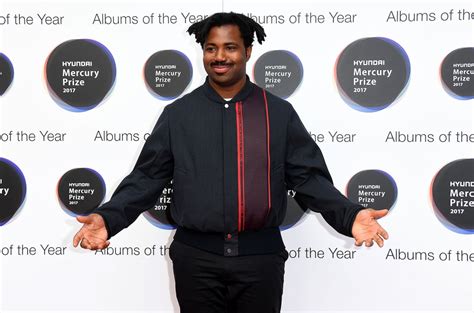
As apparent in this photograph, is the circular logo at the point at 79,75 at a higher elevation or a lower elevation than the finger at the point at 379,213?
higher

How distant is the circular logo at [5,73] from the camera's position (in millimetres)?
1685

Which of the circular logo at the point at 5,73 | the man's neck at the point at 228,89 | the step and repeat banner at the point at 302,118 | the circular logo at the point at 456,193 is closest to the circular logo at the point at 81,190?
the step and repeat banner at the point at 302,118

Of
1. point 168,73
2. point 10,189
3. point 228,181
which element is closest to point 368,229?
point 228,181

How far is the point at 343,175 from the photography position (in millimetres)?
1657

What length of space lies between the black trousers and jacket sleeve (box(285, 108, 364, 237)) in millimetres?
174

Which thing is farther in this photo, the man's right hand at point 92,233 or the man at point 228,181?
the man at point 228,181

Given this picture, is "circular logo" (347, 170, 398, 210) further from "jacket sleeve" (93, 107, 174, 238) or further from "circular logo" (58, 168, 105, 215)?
"circular logo" (58, 168, 105, 215)

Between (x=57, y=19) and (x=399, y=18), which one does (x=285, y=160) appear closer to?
(x=399, y=18)

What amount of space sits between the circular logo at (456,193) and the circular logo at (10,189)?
1346 millimetres

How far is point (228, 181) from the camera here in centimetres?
128

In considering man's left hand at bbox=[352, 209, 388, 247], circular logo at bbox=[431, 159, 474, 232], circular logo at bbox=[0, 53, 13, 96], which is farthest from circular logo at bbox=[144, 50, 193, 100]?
circular logo at bbox=[431, 159, 474, 232]

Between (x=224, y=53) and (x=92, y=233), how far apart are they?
0.54 m

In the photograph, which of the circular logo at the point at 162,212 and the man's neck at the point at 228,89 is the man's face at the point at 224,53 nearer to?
the man's neck at the point at 228,89

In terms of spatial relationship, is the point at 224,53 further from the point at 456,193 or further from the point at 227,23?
the point at 456,193
